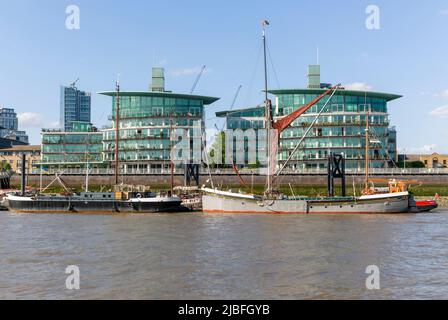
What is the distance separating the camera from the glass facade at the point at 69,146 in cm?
16400

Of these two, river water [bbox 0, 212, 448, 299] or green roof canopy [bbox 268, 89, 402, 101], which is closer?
river water [bbox 0, 212, 448, 299]

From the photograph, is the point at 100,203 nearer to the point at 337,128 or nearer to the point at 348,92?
the point at 337,128

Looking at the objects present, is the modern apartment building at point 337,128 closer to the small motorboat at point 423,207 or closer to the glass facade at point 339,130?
the glass facade at point 339,130

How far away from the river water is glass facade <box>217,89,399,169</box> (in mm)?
84888

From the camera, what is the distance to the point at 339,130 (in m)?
148

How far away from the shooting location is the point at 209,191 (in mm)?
86250

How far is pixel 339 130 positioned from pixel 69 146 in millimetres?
77952

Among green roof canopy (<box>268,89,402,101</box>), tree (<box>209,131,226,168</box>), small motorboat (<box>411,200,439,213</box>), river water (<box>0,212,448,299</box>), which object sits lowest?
river water (<box>0,212,448,299</box>)

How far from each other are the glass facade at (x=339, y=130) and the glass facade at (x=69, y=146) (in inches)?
1672

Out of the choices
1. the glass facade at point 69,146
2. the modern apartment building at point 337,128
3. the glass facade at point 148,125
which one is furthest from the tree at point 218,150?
the glass facade at point 69,146

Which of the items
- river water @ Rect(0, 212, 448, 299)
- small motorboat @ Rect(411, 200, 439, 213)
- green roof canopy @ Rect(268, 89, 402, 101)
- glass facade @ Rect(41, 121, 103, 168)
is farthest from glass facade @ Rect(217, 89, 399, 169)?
river water @ Rect(0, 212, 448, 299)

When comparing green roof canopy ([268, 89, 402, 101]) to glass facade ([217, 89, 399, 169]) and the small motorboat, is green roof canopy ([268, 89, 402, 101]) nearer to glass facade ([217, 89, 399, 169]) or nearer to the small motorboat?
glass facade ([217, 89, 399, 169])

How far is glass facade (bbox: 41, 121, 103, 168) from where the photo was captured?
16400 cm
